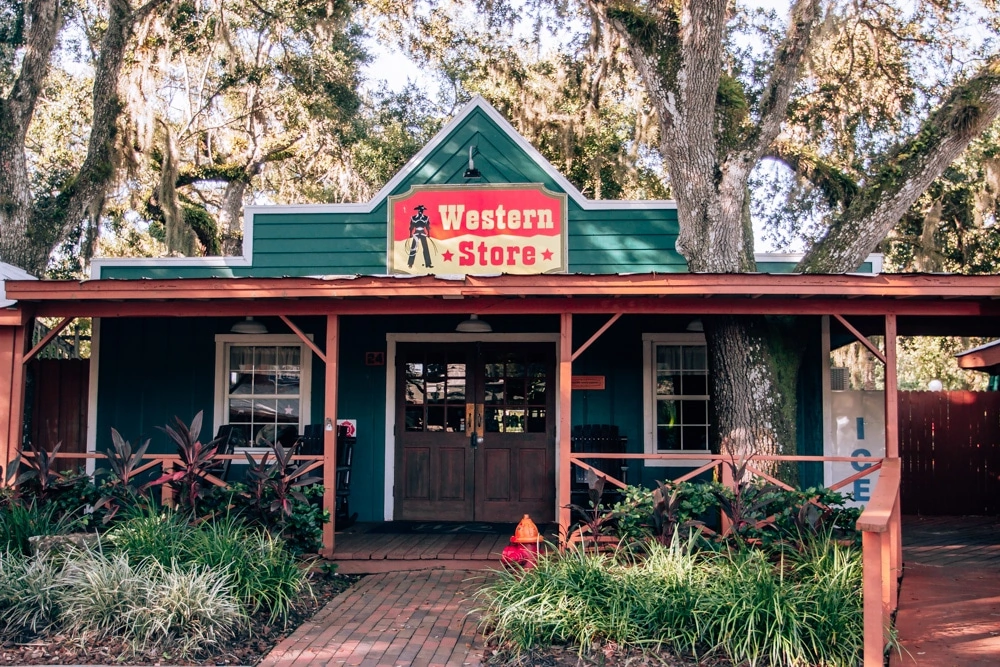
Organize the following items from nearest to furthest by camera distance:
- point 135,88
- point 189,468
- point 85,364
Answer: point 189,468
point 85,364
point 135,88

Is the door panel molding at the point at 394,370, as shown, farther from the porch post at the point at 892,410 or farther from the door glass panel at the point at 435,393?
the porch post at the point at 892,410

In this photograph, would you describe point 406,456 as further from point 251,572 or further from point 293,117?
point 293,117

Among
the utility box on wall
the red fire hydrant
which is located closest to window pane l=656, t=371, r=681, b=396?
the utility box on wall

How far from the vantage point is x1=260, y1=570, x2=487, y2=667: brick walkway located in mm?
5324

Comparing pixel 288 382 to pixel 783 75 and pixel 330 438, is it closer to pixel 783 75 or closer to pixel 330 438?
pixel 330 438

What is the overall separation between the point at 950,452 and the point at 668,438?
17.1 feet

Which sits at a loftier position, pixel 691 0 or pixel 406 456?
pixel 691 0

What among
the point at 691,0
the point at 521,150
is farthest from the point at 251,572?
the point at 691,0

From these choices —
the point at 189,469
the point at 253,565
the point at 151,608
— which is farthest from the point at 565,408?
the point at 151,608

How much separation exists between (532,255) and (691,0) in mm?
3039

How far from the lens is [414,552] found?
26.0 ft

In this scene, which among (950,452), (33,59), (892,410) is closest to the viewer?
(892,410)

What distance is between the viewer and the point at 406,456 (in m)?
9.73

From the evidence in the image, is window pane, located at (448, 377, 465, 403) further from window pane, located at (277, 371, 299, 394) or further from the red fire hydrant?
the red fire hydrant
